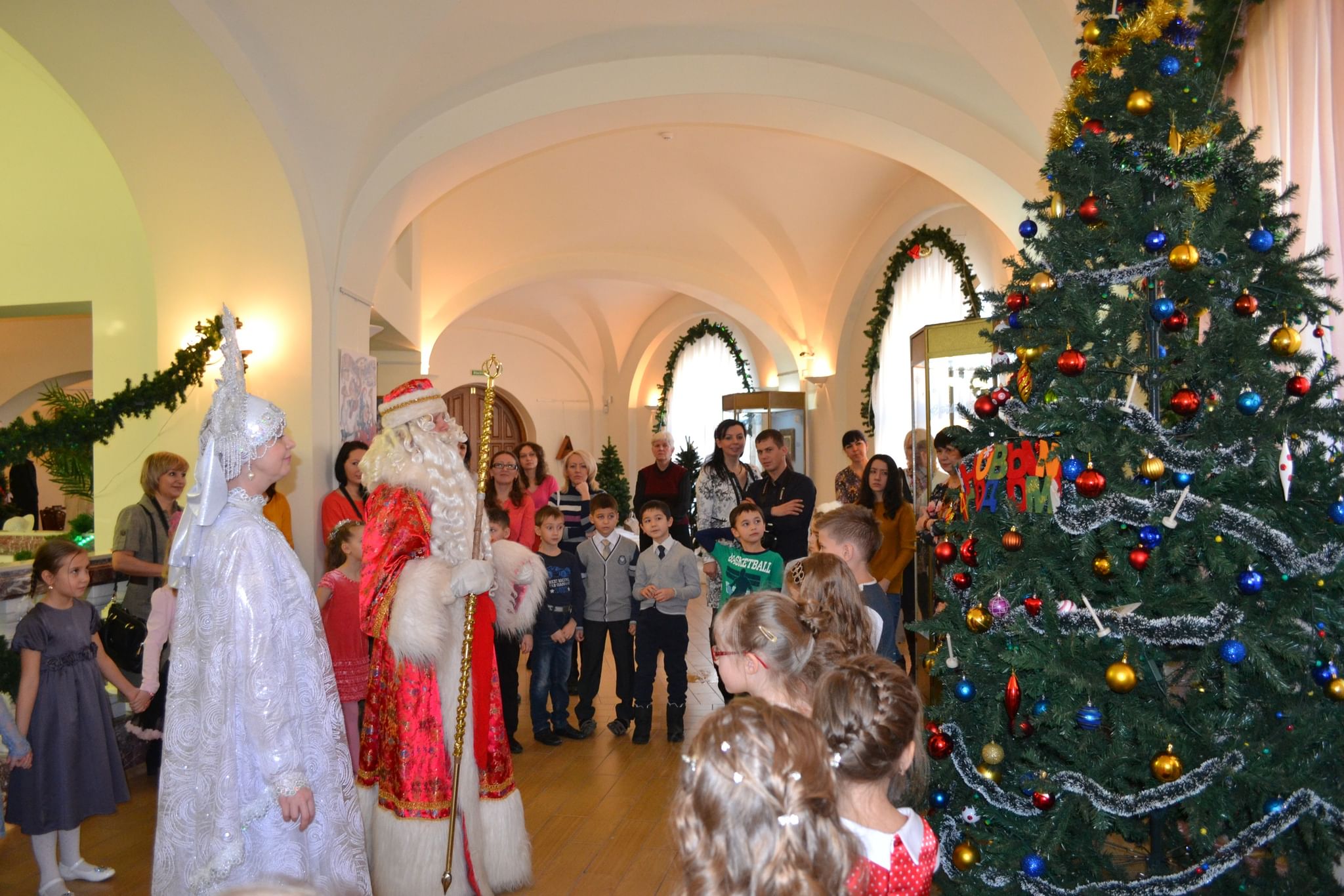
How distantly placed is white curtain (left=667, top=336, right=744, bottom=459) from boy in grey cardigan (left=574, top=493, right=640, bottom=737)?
9.14 m

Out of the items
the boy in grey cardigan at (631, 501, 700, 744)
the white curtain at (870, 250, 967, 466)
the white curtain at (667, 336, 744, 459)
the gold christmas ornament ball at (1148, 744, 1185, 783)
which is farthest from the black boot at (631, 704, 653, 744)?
the white curtain at (667, 336, 744, 459)

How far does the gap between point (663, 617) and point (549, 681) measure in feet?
2.59

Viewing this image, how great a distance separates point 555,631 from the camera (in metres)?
5.29

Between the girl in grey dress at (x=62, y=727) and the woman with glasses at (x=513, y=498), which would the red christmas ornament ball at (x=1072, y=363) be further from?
the woman with glasses at (x=513, y=498)

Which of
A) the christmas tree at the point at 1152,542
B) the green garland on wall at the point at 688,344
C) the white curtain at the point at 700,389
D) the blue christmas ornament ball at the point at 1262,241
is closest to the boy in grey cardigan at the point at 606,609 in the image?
the christmas tree at the point at 1152,542

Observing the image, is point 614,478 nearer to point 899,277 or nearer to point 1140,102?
point 899,277

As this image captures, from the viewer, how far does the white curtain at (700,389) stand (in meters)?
15.1

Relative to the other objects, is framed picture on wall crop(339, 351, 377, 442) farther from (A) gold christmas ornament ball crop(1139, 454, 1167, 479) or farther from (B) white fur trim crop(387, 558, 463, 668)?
(A) gold christmas ornament ball crop(1139, 454, 1167, 479)

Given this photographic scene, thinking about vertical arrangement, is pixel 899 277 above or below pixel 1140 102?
above

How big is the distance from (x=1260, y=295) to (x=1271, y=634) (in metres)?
0.88

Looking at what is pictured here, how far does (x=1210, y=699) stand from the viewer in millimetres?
2451

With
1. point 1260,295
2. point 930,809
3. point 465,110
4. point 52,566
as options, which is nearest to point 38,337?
point 465,110

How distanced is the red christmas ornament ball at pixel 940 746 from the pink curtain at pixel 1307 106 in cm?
201

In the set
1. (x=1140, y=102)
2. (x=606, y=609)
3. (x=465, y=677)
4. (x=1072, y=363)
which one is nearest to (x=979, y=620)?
(x=1072, y=363)
